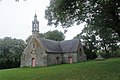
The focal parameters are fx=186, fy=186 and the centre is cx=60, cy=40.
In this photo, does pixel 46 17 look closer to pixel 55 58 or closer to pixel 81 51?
pixel 55 58

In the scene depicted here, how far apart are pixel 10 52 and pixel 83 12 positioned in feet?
130

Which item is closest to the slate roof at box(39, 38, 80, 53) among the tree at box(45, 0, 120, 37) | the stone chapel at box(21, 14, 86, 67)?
the stone chapel at box(21, 14, 86, 67)

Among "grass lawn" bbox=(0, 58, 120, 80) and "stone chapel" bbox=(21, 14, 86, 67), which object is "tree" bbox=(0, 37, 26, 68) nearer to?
"stone chapel" bbox=(21, 14, 86, 67)

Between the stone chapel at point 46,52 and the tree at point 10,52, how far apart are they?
5594 millimetres

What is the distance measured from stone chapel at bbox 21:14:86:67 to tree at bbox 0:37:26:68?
18.4 feet

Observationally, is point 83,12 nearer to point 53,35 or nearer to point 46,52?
point 46,52

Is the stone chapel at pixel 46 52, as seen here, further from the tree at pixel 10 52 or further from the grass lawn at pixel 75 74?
the grass lawn at pixel 75 74

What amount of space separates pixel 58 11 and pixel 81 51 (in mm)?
32648

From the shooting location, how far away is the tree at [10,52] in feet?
158

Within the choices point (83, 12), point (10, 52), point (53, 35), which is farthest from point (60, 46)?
point (83, 12)

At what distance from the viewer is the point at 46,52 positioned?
4094cm

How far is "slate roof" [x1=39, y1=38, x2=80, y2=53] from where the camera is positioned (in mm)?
43156

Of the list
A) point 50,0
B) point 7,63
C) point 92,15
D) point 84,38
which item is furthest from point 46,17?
point 84,38

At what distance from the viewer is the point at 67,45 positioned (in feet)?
157
